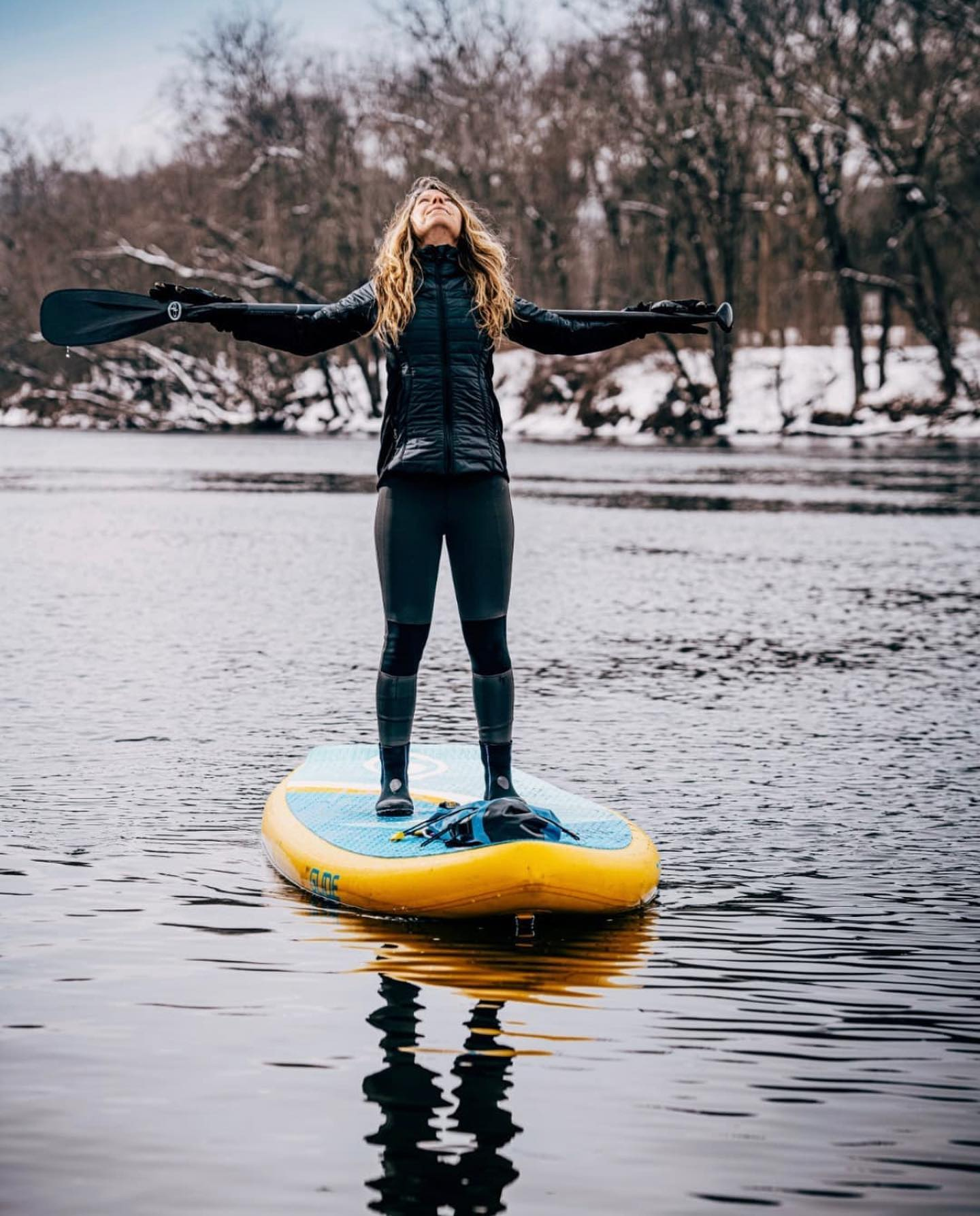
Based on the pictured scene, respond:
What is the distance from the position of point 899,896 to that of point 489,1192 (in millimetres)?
2771

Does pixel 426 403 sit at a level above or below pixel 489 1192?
above

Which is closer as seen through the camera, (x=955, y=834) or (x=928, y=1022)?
(x=928, y=1022)

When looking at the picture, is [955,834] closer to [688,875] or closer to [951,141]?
[688,875]

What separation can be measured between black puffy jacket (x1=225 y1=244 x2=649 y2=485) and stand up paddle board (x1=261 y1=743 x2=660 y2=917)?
3.66ft

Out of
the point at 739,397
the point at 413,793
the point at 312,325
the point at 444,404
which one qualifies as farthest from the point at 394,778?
the point at 739,397

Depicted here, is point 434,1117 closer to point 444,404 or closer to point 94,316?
point 444,404

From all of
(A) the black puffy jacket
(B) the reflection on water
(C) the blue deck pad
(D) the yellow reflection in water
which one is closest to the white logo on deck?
(C) the blue deck pad

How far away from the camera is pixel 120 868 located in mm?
6500

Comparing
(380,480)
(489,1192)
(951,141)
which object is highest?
(951,141)

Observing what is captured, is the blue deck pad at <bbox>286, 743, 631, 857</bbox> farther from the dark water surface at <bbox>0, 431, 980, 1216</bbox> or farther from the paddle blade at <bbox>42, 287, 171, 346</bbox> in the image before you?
the paddle blade at <bbox>42, 287, 171, 346</bbox>

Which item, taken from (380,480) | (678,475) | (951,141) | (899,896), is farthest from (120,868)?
(951,141)

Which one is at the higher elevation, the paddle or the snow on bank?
the snow on bank

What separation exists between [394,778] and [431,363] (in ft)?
4.62

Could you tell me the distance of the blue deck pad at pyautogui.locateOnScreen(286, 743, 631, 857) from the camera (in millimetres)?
6125
